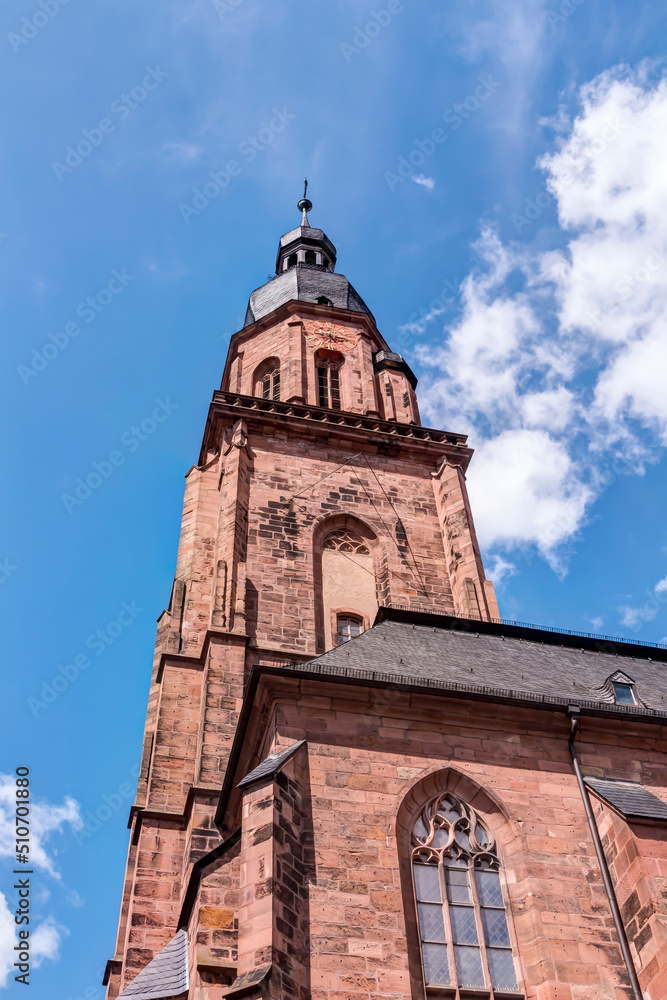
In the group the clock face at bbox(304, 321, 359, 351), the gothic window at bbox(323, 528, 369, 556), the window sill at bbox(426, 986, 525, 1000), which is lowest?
the window sill at bbox(426, 986, 525, 1000)

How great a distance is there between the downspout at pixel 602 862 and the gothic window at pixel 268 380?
1501 cm

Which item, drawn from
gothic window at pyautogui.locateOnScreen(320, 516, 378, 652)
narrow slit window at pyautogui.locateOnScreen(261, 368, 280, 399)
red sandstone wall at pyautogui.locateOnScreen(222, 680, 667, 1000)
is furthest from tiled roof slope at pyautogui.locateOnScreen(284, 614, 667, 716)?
narrow slit window at pyautogui.locateOnScreen(261, 368, 280, 399)

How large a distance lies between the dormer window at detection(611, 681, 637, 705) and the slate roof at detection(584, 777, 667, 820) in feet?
6.54

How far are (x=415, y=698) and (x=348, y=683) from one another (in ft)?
2.63

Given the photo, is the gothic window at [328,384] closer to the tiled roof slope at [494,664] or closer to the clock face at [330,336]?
the clock face at [330,336]

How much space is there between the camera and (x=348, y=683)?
11289mm

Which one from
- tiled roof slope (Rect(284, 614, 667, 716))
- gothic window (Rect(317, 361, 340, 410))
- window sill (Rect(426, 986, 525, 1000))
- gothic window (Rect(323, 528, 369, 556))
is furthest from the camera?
gothic window (Rect(317, 361, 340, 410))

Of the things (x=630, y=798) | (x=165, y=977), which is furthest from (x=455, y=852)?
(x=165, y=977)

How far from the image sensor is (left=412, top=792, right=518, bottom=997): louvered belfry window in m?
9.62

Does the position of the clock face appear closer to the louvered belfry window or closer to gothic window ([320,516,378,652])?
gothic window ([320,516,378,652])

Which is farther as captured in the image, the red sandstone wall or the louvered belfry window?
the louvered belfry window

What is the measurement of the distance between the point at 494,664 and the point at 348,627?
5339 millimetres

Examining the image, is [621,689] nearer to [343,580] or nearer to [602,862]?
[602,862]

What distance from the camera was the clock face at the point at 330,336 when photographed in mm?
26875
